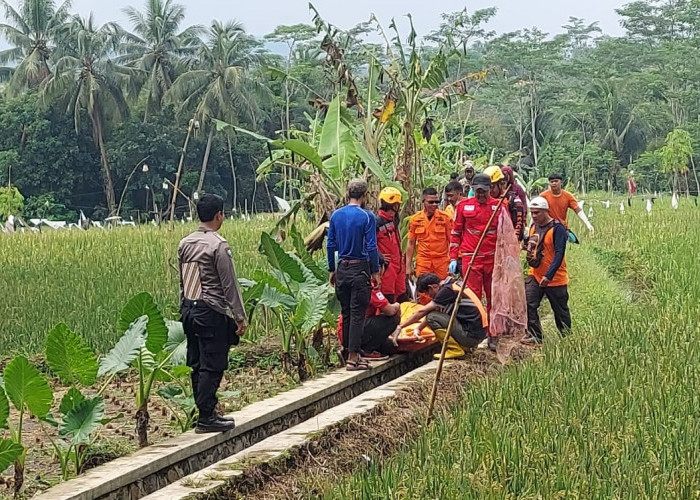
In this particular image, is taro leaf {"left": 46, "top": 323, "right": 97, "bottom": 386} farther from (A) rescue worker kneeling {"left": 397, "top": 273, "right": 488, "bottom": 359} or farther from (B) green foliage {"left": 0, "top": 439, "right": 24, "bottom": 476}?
(A) rescue worker kneeling {"left": 397, "top": 273, "right": 488, "bottom": 359}

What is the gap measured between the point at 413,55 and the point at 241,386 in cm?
395

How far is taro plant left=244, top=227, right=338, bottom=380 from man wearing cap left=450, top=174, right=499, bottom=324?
3.57 ft

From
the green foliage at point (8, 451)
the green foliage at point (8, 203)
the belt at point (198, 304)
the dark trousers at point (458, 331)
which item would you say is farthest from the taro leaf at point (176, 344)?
the green foliage at point (8, 203)

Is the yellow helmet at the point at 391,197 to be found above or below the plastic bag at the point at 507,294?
above

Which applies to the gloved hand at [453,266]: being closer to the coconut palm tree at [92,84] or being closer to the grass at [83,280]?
the grass at [83,280]

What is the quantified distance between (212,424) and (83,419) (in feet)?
2.50

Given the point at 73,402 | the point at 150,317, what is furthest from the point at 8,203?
the point at 73,402

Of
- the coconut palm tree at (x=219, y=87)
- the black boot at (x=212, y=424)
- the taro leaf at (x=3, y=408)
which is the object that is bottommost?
the black boot at (x=212, y=424)

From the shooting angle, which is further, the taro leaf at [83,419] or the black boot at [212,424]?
Answer: the black boot at [212,424]

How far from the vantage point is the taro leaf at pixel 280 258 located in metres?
6.66

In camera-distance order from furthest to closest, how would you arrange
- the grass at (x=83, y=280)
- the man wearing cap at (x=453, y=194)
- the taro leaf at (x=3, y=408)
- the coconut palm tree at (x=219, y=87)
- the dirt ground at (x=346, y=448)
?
the coconut palm tree at (x=219, y=87) < the man wearing cap at (x=453, y=194) < the grass at (x=83, y=280) < the dirt ground at (x=346, y=448) < the taro leaf at (x=3, y=408)

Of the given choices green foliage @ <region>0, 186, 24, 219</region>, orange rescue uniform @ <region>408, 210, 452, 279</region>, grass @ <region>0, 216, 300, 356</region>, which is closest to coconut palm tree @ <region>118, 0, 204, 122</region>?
green foliage @ <region>0, 186, 24, 219</region>

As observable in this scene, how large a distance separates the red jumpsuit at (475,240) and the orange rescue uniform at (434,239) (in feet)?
2.22

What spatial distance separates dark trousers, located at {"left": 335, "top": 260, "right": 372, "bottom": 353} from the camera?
6.79 m
